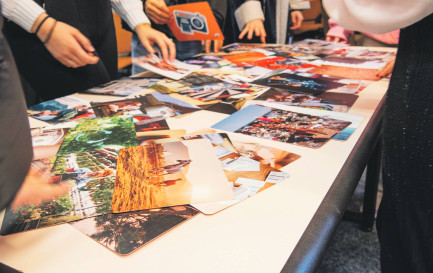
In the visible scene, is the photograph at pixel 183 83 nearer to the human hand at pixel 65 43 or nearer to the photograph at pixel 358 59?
the human hand at pixel 65 43

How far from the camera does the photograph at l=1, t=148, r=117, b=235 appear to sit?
43 centimetres

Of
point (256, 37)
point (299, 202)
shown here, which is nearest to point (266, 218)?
point (299, 202)

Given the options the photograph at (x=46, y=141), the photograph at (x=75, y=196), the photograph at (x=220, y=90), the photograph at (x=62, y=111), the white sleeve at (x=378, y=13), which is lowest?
the photograph at (x=75, y=196)

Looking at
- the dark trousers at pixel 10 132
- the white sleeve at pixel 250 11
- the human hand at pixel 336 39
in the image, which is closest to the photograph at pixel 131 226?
the dark trousers at pixel 10 132

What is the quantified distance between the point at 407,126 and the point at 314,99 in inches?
14.6

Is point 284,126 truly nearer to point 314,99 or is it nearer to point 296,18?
point 314,99

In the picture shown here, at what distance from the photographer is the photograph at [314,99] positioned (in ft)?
2.71

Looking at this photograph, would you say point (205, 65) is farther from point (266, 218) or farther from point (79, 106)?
point (266, 218)

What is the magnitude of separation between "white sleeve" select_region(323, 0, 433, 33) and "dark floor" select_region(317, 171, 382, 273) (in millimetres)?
895

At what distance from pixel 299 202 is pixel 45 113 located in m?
0.70

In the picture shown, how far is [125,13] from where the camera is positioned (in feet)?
3.93

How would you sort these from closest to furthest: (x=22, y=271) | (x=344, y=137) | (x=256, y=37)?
1. (x=22, y=271)
2. (x=344, y=137)
3. (x=256, y=37)

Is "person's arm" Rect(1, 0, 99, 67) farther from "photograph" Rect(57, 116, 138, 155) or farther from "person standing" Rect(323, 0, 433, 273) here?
"person standing" Rect(323, 0, 433, 273)

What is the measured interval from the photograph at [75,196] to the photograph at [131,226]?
0.02m
